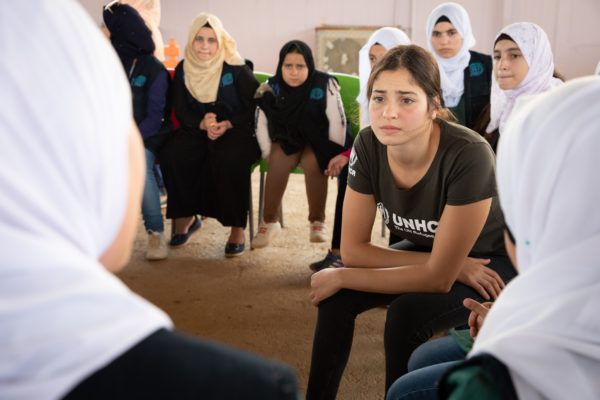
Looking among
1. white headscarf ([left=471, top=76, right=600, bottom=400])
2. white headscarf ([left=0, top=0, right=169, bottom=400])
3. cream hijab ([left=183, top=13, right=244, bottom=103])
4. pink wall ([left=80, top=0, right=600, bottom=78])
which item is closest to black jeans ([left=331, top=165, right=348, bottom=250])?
cream hijab ([left=183, top=13, right=244, bottom=103])

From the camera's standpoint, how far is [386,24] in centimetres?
783

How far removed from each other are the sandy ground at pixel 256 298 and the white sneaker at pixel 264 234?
0.21ft

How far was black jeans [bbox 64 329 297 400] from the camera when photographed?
54cm

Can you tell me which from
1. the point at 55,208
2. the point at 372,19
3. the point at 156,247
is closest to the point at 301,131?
the point at 156,247

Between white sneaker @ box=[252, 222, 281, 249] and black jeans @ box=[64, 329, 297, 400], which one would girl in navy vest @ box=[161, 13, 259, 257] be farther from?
black jeans @ box=[64, 329, 297, 400]

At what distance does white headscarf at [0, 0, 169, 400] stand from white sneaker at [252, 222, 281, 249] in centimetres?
263

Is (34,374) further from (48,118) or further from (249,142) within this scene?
(249,142)

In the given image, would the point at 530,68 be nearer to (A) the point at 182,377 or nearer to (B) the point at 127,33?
(B) the point at 127,33

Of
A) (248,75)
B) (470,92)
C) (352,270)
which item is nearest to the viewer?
(352,270)

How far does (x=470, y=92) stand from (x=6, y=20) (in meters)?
2.78

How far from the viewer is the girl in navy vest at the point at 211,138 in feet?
10.5

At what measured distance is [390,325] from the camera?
1.54 m

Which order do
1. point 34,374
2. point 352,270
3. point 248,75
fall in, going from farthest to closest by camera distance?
point 248,75 → point 352,270 → point 34,374

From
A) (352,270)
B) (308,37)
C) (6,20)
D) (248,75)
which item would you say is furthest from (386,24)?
(6,20)
